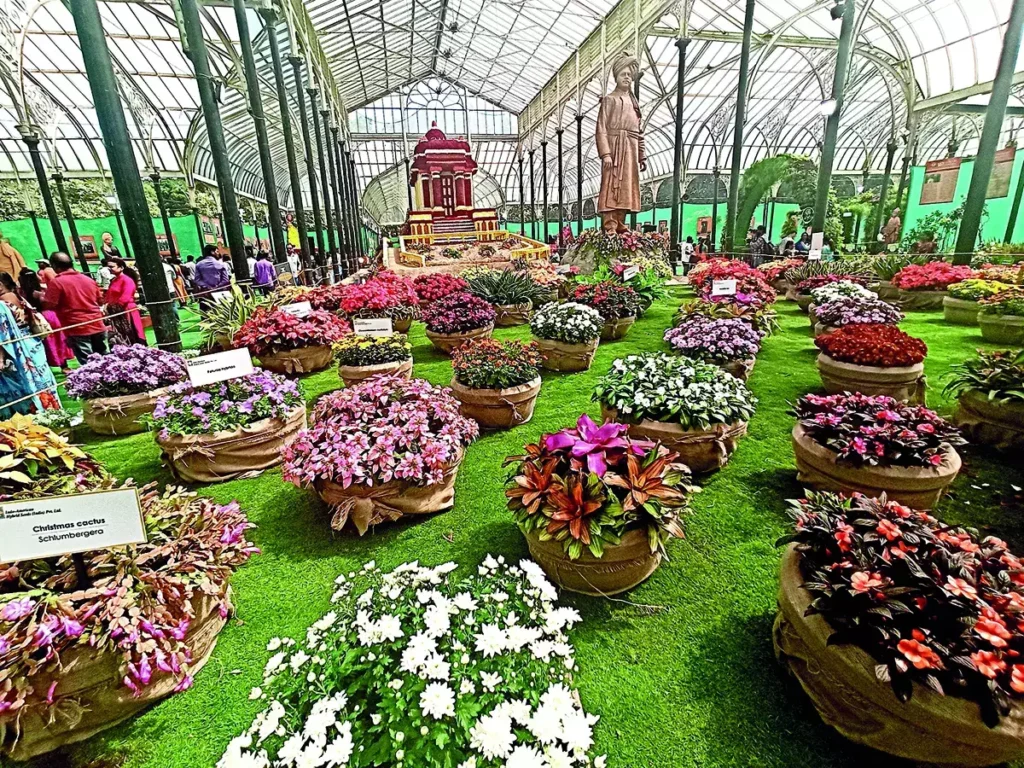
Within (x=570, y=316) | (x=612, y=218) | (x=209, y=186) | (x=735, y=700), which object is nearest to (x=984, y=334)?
(x=570, y=316)

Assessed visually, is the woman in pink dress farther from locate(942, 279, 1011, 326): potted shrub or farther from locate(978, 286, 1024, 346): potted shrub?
locate(942, 279, 1011, 326): potted shrub

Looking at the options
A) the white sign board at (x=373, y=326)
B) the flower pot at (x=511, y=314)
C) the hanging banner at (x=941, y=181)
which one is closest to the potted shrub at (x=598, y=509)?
A: the white sign board at (x=373, y=326)

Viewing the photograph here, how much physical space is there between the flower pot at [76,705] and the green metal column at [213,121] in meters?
7.51

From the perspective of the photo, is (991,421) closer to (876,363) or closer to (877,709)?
(876,363)

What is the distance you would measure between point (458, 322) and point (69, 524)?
4782mm

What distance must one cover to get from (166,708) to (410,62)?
121ft

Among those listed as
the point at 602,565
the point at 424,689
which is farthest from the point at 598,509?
the point at 424,689

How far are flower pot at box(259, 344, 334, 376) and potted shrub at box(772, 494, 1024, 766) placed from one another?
4.96m

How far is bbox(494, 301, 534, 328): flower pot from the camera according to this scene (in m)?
7.93

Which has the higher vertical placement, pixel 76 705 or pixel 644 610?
pixel 76 705

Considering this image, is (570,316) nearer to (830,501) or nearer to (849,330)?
(849,330)

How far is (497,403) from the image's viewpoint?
12.8 ft

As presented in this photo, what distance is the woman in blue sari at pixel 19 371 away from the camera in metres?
4.32

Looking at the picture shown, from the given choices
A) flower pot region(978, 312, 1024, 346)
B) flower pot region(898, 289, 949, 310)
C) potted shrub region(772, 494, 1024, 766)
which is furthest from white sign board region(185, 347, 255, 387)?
flower pot region(898, 289, 949, 310)
